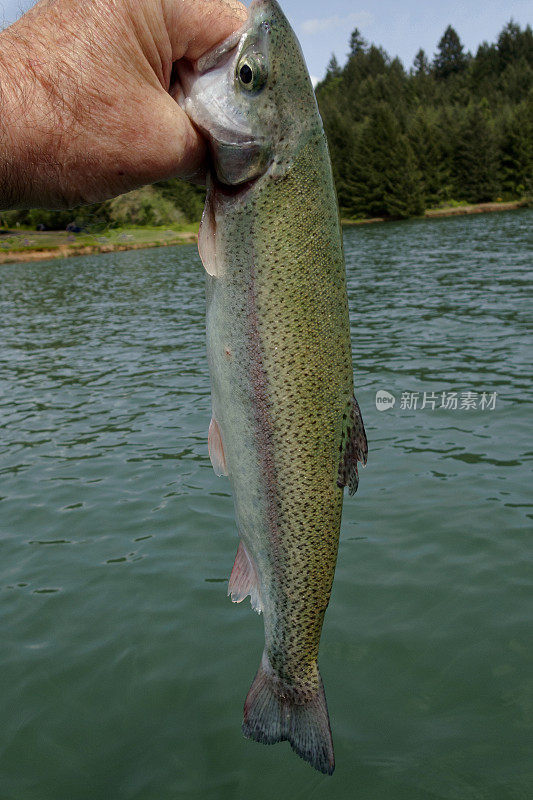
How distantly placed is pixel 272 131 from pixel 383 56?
587ft

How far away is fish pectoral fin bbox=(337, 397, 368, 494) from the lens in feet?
9.01

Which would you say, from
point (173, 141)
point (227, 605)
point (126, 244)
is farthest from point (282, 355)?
point (126, 244)

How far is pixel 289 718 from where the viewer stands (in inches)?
118

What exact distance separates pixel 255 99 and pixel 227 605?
4.97 metres

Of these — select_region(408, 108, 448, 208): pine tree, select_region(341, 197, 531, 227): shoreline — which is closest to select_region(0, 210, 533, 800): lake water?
select_region(341, 197, 531, 227): shoreline

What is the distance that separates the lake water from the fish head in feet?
12.2

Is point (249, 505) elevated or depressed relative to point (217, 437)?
depressed

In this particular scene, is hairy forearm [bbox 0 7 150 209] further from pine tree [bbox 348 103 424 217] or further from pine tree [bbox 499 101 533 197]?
pine tree [bbox 499 101 533 197]

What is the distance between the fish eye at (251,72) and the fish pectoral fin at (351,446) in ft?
3.76

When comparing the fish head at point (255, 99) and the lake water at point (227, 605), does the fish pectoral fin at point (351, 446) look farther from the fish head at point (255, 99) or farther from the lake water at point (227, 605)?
the lake water at point (227, 605)

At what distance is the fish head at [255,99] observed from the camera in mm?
2340

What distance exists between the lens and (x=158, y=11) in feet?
7.26

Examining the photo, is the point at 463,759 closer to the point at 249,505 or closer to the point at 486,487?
the point at 249,505

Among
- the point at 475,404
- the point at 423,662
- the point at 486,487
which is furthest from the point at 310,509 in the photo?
the point at 475,404
